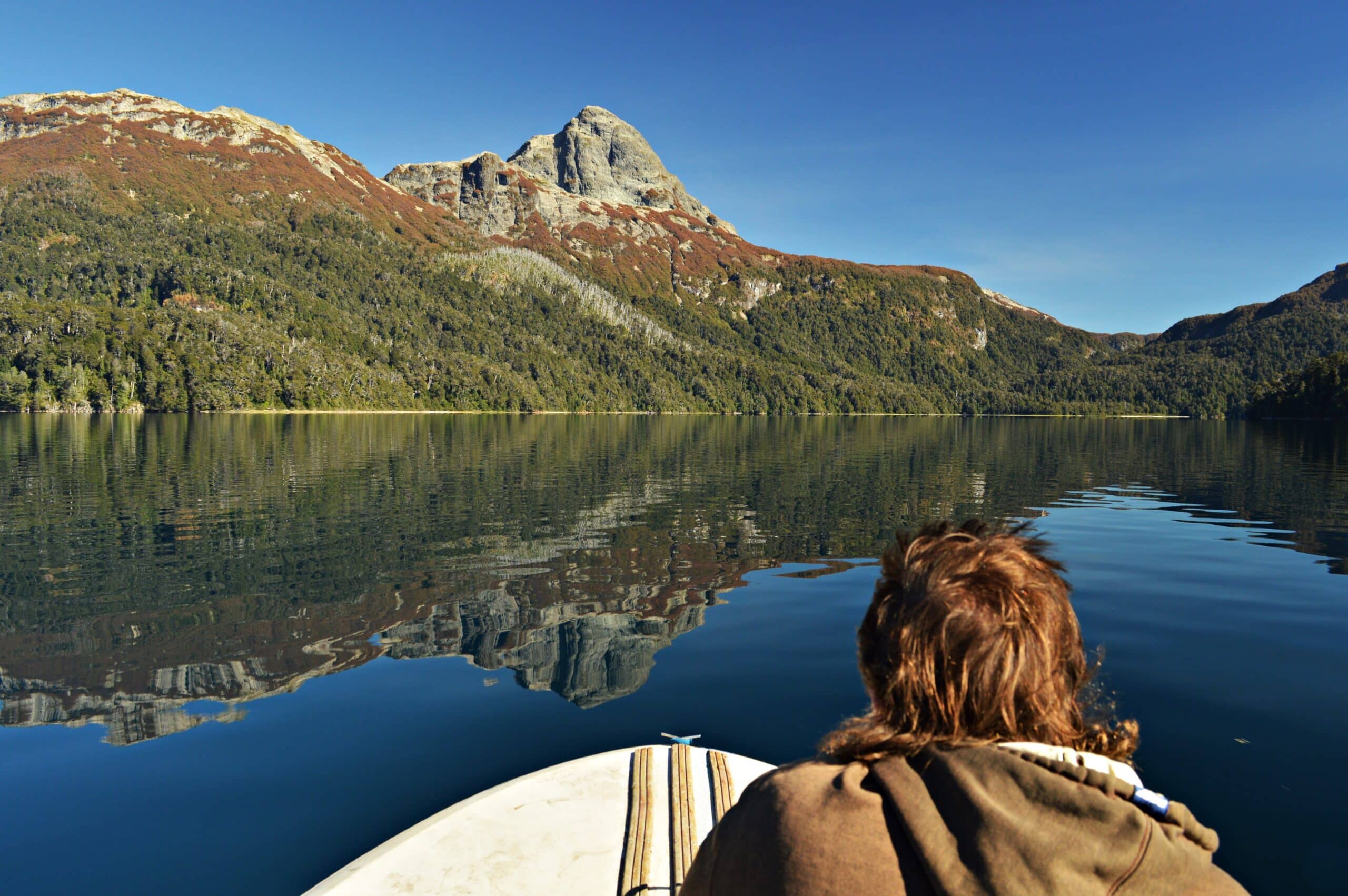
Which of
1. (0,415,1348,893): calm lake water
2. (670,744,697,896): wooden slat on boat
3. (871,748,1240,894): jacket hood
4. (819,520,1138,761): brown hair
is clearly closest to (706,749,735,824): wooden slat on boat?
(670,744,697,896): wooden slat on boat

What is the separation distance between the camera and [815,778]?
96.9 inches

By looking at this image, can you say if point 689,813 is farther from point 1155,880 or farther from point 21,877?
point 21,877

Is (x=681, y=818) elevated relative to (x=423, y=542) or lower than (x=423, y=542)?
elevated

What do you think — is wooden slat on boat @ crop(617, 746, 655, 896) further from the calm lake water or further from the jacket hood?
the jacket hood

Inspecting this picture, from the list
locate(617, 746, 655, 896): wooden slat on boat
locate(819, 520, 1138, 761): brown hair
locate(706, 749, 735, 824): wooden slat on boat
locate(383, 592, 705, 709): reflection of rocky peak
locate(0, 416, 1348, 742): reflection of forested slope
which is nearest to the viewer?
locate(819, 520, 1138, 761): brown hair

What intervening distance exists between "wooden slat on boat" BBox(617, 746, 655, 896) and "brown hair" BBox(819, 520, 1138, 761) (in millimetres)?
3890

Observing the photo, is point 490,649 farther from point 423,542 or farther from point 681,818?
point 423,542

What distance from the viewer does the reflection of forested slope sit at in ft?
45.4

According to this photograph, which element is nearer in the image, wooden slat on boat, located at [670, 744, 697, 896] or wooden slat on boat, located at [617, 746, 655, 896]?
wooden slat on boat, located at [617, 746, 655, 896]

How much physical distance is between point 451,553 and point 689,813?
17.4m

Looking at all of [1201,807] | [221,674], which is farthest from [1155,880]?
[221,674]

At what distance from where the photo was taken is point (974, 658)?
8.40 ft

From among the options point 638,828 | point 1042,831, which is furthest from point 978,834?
point 638,828

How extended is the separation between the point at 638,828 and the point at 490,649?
862 cm
